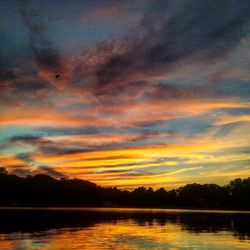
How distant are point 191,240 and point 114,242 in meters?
12.8

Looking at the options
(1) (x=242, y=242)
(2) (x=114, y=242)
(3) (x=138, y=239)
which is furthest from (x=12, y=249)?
(1) (x=242, y=242)

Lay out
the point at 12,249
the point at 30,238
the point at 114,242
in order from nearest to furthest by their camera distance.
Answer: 1. the point at 12,249
2. the point at 114,242
3. the point at 30,238

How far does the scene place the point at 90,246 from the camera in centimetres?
5059

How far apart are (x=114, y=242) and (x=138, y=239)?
20.1 ft

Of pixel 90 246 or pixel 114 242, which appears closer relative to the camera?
pixel 90 246

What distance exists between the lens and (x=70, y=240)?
57812 mm

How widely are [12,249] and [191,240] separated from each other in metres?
27.0

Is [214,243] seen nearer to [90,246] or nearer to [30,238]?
[90,246]

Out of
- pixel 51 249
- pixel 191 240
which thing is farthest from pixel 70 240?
pixel 191 240

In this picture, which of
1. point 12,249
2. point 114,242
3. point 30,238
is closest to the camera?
point 12,249

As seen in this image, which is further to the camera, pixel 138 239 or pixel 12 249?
pixel 138 239

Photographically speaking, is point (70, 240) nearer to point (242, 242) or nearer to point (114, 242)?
point (114, 242)

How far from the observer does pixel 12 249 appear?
47719mm

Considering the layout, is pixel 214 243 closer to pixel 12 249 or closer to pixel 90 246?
pixel 90 246
